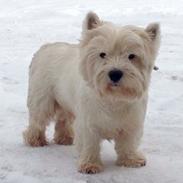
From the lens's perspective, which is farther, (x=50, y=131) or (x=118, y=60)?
(x=50, y=131)

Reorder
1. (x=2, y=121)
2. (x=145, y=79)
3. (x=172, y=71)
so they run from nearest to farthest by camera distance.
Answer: (x=145, y=79)
(x=2, y=121)
(x=172, y=71)

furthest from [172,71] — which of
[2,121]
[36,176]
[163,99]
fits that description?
[36,176]

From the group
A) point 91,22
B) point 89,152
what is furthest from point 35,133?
point 91,22

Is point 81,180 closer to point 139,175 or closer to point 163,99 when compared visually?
point 139,175

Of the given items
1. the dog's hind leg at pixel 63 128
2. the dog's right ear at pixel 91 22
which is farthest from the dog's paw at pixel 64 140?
the dog's right ear at pixel 91 22

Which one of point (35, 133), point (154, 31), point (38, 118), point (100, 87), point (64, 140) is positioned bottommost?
point (64, 140)

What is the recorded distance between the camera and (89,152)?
6.49 meters

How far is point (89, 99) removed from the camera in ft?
21.0

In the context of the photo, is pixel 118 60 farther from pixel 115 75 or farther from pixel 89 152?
pixel 89 152

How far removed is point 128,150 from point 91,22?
1.28 meters

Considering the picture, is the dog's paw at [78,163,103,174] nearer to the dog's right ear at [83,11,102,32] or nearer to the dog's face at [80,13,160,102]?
the dog's face at [80,13,160,102]

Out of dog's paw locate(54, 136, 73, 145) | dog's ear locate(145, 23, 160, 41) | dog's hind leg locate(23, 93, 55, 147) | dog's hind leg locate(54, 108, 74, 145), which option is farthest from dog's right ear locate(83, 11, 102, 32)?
dog's paw locate(54, 136, 73, 145)

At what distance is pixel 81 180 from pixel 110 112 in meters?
0.67

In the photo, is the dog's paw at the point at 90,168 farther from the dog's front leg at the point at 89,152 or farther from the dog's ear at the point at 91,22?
the dog's ear at the point at 91,22
